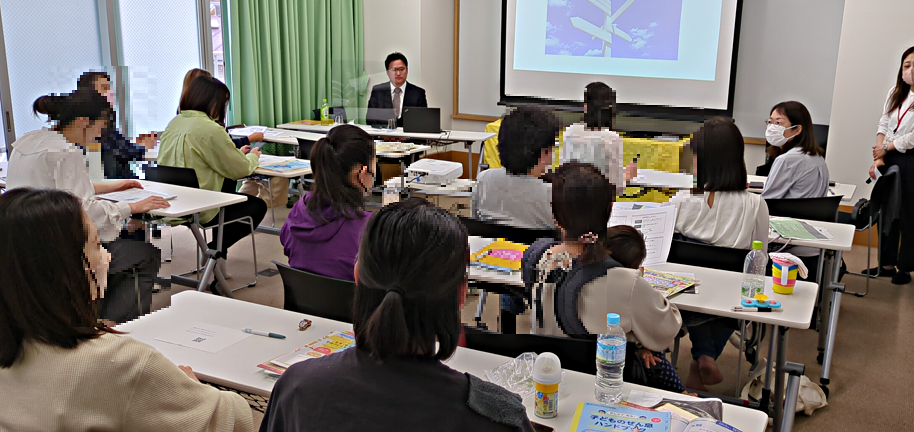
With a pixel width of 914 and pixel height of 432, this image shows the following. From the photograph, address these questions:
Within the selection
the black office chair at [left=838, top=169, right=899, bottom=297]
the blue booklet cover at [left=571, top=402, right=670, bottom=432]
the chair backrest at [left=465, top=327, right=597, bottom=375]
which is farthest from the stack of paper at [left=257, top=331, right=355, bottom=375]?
the black office chair at [left=838, top=169, right=899, bottom=297]

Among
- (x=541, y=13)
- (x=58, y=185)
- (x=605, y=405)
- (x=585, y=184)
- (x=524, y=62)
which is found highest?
(x=541, y=13)

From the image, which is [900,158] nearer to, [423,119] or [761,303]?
[761,303]

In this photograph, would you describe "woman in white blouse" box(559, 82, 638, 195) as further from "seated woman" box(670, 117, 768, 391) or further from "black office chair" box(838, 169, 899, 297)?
"black office chair" box(838, 169, 899, 297)

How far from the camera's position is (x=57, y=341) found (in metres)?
1.27

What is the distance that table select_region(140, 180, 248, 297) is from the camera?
11.9 ft

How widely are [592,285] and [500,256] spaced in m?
0.94

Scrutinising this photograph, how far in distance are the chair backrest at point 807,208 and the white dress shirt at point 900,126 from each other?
58.3 inches

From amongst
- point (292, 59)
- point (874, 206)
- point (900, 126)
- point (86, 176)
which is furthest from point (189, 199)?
point (900, 126)

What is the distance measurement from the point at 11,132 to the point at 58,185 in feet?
8.38

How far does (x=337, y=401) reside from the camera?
1081 millimetres

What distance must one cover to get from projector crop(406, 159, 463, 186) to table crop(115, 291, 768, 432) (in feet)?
7.91

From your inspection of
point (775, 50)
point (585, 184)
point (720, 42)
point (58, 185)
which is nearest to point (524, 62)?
point (720, 42)

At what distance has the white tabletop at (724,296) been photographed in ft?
7.66

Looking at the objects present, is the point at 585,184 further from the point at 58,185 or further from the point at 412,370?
the point at 58,185
